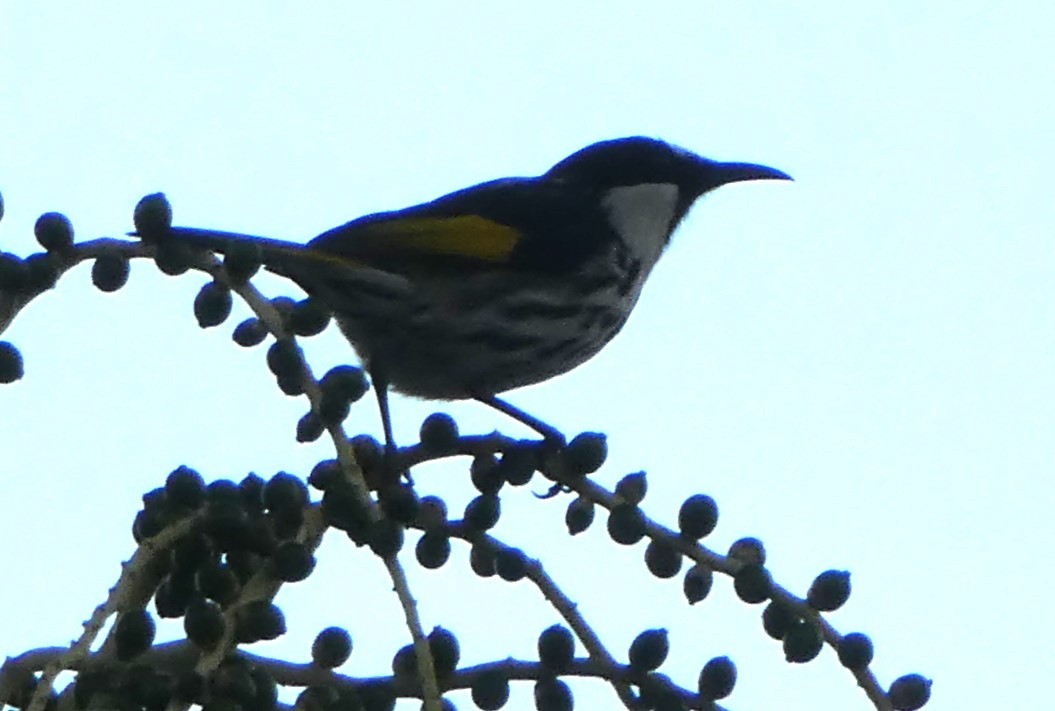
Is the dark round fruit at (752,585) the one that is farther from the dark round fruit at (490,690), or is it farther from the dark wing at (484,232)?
the dark wing at (484,232)

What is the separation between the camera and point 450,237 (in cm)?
383

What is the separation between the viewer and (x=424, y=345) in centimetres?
394

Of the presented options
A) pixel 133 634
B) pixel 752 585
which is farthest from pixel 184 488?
pixel 752 585

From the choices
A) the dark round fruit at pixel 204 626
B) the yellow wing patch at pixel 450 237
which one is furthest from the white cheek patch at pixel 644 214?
the dark round fruit at pixel 204 626

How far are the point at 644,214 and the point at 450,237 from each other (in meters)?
1.05

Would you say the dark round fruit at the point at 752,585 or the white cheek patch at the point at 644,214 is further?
the white cheek patch at the point at 644,214

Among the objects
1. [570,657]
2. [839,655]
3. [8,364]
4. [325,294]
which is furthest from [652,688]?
[325,294]

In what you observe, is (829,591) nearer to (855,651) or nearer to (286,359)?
(855,651)

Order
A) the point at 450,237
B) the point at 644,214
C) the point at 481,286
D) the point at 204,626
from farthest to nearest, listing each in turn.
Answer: the point at 644,214 → the point at 481,286 → the point at 450,237 → the point at 204,626

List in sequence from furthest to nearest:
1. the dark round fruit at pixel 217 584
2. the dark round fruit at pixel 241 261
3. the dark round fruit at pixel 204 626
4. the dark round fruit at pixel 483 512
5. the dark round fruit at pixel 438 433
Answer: the dark round fruit at pixel 438 433 < the dark round fruit at pixel 483 512 < the dark round fruit at pixel 241 261 < the dark round fruit at pixel 217 584 < the dark round fruit at pixel 204 626

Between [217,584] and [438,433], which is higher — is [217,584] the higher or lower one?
the lower one

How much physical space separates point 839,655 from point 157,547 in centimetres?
93

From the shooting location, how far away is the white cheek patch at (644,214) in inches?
180

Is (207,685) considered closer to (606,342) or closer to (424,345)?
(424,345)
